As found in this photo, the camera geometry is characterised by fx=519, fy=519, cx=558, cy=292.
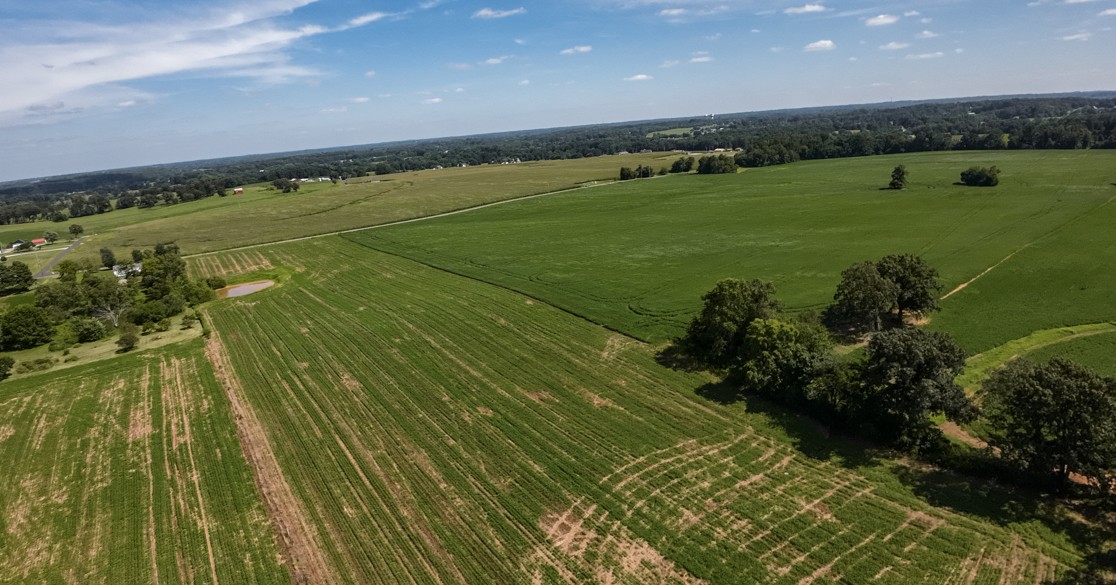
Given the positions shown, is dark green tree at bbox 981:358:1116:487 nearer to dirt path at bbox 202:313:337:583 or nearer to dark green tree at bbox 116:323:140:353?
dirt path at bbox 202:313:337:583

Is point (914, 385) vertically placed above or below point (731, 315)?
below

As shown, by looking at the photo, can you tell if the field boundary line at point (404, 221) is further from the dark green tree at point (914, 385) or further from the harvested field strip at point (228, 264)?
the dark green tree at point (914, 385)

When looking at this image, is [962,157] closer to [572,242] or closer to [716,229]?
[716,229]

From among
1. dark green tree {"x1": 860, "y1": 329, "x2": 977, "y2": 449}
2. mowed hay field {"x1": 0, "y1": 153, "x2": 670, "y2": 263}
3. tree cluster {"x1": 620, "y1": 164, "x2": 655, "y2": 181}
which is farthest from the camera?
tree cluster {"x1": 620, "y1": 164, "x2": 655, "y2": 181}

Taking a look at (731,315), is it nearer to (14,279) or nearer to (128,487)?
(128,487)

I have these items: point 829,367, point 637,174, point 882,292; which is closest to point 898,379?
point 829,367

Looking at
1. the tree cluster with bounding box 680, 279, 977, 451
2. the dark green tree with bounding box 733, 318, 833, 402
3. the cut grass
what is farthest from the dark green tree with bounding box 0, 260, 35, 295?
the cut grass
